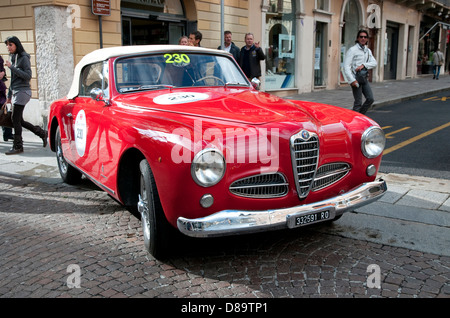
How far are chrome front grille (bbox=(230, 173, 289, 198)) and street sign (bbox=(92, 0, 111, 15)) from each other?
8528mm

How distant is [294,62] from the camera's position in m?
18.3

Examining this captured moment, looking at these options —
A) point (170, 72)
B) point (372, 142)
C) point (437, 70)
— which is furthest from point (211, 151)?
point (437, 70)

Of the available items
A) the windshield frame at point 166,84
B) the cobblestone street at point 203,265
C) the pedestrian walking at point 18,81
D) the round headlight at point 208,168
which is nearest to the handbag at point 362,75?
the windshield frame at point 166,84

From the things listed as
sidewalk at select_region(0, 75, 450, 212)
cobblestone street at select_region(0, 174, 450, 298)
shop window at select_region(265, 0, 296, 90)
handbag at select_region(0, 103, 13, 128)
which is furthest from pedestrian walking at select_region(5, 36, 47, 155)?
shop window at select_region(265, 0, 296, 90)

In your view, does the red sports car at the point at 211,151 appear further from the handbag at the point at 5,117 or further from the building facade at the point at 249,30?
the building facade at the point at 249,30

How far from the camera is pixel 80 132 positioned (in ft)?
15.3

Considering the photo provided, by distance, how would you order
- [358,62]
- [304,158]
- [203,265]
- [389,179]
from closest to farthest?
[304,158] < [203,265] < [389,179] < [358,62]

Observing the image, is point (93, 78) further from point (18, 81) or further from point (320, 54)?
point (320, 54)

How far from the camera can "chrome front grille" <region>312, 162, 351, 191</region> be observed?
3.35 metres

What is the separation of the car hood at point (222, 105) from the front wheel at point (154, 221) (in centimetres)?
56

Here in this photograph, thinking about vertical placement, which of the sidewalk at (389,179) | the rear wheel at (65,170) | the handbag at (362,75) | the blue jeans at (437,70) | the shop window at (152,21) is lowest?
the sidewalk at (389,179)

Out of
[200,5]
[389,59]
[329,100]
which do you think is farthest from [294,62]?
[389,59]

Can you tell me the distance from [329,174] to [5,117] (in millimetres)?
6366

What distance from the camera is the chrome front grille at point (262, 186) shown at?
3.03 meters
